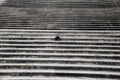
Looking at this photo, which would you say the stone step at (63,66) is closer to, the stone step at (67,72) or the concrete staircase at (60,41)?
the concrete staircase at (60,41)

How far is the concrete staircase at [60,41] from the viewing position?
5.03 meters

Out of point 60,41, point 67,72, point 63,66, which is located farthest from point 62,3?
point 67,72

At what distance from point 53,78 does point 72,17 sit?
3.47 meters

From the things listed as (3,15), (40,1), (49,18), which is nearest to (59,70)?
(49,18)

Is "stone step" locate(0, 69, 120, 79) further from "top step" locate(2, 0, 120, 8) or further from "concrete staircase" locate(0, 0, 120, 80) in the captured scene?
"top step" locate(2, 0, 120, 8)

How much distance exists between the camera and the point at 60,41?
20.2ft

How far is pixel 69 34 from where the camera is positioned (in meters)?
6.55

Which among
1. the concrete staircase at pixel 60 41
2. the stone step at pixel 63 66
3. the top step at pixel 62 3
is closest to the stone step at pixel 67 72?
the concrete staircase at pixel 60 41

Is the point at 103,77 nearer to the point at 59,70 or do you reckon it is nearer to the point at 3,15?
the point at 59,70

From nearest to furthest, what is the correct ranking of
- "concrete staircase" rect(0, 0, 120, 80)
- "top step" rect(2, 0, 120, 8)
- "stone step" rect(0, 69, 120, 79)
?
"stone step" rect(0, 69, 120, 79) → "concrete staircase" rect(0, 0, 120, 80) → "top step" rect(2, 0, 120, 8)

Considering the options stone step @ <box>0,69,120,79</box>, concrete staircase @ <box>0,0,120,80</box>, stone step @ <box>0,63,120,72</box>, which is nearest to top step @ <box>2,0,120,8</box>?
concrete staircase @ <box>0,0,120,80</box>

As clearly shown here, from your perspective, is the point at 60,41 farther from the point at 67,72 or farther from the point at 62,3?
the point at 62,3

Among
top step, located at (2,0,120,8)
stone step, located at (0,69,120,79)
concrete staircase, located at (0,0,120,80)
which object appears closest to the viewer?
stone step, located at (0,69,120,79)

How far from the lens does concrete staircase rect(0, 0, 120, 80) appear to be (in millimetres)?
5027
